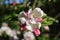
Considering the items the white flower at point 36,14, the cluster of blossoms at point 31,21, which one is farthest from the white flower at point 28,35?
the white flower at point 36,14

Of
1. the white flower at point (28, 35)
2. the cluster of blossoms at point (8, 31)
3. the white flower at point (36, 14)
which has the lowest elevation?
the white flower at point (28, 35)

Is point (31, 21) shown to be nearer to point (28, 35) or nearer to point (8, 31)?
point (28, 35)

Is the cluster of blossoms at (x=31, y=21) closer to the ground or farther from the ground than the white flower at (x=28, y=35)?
farther from the ground

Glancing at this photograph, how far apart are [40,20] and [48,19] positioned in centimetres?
14

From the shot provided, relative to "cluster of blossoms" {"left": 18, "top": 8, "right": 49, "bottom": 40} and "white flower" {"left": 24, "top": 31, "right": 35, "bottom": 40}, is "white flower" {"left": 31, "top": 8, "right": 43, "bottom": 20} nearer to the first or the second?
"cluster of blossoms" {"left": 18, "top": 8, "right": 49, "bottom": 40}

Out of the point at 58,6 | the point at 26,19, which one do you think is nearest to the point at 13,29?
the point at 26,19

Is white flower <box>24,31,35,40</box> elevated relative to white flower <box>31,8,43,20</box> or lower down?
lower down

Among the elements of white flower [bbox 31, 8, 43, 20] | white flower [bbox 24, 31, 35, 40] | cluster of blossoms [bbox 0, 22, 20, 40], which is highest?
white flower [bbox 31, 8, 43, 20]

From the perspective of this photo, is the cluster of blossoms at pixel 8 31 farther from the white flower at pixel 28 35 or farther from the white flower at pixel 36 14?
the white flower at pixel 36 14

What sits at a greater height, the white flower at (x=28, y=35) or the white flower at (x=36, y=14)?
the white flower at (x=36, y=14)

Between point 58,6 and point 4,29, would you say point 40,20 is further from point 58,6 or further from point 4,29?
point 58,6

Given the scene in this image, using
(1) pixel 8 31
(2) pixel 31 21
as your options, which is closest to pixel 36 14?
(2) pixel 31 21

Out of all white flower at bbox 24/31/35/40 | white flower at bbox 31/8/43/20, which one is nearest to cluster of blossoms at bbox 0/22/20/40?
white flower at bbox 24/31/35/40

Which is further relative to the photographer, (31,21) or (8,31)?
(8,31)
